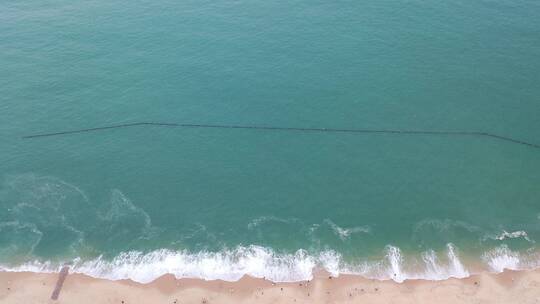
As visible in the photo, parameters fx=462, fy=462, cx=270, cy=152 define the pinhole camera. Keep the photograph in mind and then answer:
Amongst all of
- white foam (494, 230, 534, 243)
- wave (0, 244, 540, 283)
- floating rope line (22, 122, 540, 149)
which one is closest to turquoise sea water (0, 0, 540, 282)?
white foam (494, 230, 534, 243)

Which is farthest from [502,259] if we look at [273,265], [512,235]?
[273,265]

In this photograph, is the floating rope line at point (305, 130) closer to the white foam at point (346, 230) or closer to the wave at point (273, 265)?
the white foam at point (346, 230)

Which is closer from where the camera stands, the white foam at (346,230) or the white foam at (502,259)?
the white foam at (502,259)

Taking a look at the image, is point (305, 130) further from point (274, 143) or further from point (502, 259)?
point (502, 259)

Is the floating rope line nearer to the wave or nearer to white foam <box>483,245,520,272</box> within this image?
white foam <box>483,245,520,272</box>

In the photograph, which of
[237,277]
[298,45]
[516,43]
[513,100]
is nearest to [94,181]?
[237,277]

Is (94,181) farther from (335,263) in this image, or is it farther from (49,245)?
(335,263)

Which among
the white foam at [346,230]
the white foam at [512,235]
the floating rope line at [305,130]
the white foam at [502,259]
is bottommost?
the white foam at [346,230]

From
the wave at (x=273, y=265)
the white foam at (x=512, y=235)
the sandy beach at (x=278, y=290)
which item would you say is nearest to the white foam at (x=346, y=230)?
the wave at (x=273, y=265)
